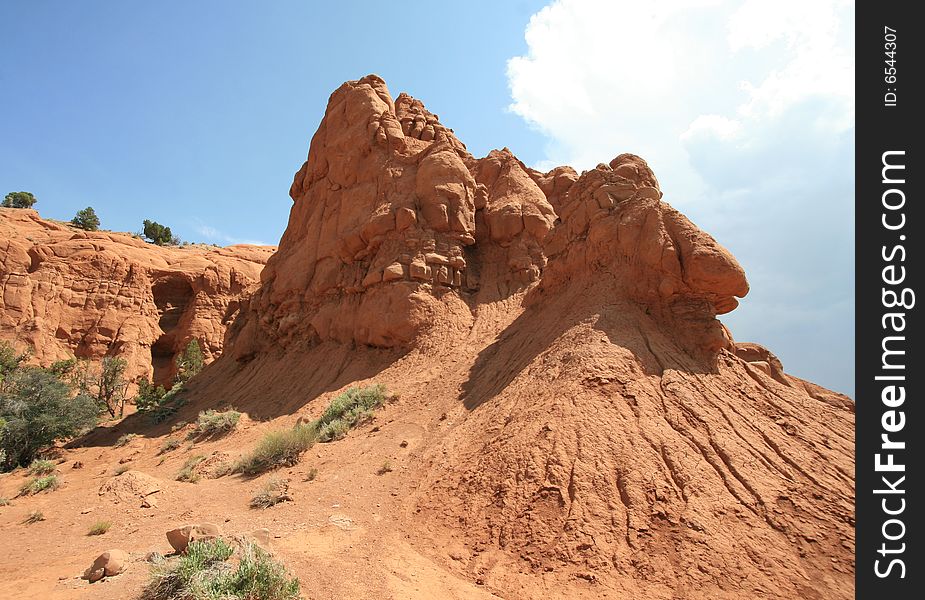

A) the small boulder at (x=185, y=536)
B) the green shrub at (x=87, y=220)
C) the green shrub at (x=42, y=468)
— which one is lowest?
the green shrub at (x=42, y=468)

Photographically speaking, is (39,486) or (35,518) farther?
(39,486)

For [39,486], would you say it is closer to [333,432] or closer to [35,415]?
[35,415]

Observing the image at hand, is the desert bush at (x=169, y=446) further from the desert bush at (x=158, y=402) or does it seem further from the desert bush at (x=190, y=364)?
the desert bush at (x=190, y=364)

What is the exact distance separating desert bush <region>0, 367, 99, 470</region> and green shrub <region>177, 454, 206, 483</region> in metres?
7.13

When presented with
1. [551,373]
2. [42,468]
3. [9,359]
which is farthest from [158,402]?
[551,373]

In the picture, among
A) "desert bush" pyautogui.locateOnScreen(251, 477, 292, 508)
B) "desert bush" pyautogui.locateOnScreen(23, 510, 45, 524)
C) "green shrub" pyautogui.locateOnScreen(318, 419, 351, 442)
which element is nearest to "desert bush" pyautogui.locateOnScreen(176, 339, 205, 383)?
"green shrub" pyautogui.locateOnScreen(318, 419, 351, 442)

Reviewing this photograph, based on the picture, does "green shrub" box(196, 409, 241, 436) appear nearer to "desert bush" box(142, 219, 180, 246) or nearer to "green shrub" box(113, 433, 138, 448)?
"green shrub" box(113, 433, 138, 448)

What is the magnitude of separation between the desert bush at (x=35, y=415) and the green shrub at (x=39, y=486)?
14.6 ft

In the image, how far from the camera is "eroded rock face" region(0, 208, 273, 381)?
2558cm

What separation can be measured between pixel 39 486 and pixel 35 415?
20.3 ft

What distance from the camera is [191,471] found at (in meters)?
11.6

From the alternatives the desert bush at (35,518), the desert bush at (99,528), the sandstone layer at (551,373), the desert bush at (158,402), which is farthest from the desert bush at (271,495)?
the desert bush at (158,402)

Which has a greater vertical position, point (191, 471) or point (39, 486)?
point (191, 471)

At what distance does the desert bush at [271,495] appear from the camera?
8.66 metres
